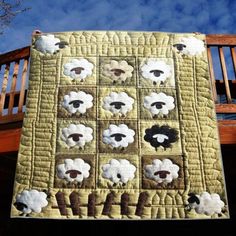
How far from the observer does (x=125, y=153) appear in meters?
3.23

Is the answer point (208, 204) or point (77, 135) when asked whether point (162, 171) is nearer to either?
point (208, 204)

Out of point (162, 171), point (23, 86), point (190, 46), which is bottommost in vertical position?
point (162, 171)

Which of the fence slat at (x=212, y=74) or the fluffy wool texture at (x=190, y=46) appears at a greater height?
the fluffy wool texture at (x=190, y=46)

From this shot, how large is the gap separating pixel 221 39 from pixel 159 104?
41.5 inches

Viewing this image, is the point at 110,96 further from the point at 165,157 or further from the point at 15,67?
the point at 15,67

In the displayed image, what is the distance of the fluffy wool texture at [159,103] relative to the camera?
3414 millimetres

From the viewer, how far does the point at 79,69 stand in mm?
3621

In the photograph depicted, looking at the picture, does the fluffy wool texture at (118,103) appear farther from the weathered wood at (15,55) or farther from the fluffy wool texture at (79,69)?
the weathered wood at (15,55)

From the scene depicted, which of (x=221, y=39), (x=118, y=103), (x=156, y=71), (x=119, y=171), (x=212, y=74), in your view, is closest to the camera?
(x=119, y=171)

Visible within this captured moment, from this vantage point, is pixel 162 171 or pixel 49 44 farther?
pixel 49 44

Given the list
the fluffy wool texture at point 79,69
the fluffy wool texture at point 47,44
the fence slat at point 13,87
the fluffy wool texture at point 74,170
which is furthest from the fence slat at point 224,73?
the fence slat at point 13,87

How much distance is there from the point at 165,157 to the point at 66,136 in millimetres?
904

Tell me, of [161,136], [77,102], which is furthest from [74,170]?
[161,136]
